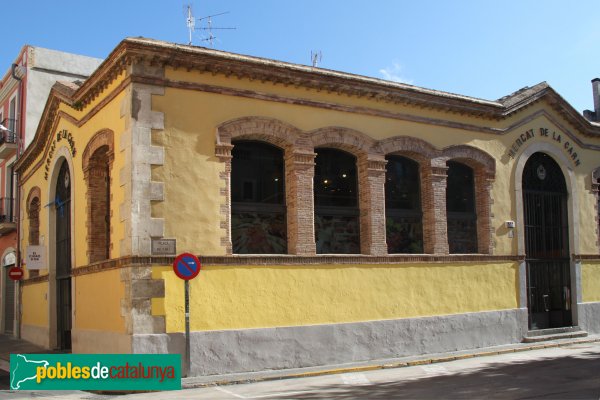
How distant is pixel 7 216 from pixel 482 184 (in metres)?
17.1

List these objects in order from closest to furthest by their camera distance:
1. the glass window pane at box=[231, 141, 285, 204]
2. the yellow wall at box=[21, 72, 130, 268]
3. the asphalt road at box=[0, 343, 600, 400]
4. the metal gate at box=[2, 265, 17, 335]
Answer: the asphalt road at box=[0, 343, 600, 400]
the yellow wall at box=[21, 72, 130, 268]
the glass window pane at box=[231, 141, 285, 204]
the metal gate at box=[2, 265, 17, 335]

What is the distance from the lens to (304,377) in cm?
1259

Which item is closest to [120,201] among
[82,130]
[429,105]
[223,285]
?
[223,285]

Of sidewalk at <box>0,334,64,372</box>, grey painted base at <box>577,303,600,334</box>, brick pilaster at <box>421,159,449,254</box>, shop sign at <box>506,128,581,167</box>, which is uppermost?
shop sign at <box>506,128,581,167</box>

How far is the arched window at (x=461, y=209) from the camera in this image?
16547mm

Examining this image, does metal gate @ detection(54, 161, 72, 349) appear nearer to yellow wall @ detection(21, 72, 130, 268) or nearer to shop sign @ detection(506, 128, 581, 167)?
yellow wall @ detection(21, 72, 130, 268)

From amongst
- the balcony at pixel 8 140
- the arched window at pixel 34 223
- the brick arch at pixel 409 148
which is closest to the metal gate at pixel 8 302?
the arched window at pixel 34 223

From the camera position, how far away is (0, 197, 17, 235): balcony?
23.6 meters

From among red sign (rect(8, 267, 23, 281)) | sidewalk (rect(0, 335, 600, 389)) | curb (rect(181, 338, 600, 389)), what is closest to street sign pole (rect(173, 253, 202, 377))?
sidewalk (rect(0, 335, 600, 389))

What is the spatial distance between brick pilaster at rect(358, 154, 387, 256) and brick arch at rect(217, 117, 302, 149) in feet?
6.27

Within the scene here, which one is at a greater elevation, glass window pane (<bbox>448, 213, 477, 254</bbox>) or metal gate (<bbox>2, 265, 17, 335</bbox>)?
glass window pane (<bbox>448, 213, 477, 254</bbox>)

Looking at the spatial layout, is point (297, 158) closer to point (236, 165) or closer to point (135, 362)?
point (236, 165)

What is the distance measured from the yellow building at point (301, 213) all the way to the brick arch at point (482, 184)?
0.05 m

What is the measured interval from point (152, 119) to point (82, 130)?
3725mm
